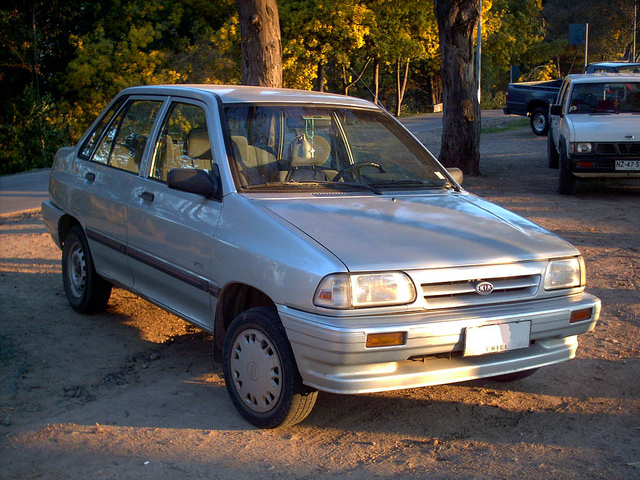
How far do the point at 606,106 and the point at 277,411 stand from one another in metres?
9.97

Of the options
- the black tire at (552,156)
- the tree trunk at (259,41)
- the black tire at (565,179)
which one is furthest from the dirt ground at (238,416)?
the black tire at (552,156)

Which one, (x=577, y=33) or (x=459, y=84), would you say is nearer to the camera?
(x=459, y=84)

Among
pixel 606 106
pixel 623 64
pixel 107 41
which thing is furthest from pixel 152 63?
pixel 606 106

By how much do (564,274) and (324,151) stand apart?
172 cm

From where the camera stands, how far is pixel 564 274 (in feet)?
12.9

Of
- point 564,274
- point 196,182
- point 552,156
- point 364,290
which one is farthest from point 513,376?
point 552,156

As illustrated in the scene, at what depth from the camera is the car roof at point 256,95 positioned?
470 centimetres

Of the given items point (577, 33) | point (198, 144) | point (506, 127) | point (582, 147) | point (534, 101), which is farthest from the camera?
point (577, 33)

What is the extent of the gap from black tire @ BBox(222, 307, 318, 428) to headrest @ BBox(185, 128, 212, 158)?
121cm

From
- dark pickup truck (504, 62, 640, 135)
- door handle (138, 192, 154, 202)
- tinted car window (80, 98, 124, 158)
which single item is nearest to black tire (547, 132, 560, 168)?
dark pickup truck (504, 62, 640, 135)

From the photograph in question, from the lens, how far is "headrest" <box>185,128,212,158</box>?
14.9ft

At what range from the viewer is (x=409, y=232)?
12.5 feet

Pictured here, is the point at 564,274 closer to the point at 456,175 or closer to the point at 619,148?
the point at 456,175

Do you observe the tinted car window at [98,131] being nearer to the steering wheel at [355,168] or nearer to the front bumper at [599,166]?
the steering wheel at [355,168]
